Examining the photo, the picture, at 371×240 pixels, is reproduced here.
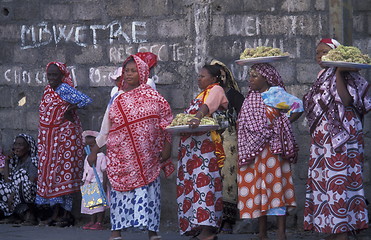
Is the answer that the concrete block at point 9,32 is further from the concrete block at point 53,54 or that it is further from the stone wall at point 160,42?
the concrete block at point 53,54

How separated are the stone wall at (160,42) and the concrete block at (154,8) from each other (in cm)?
1

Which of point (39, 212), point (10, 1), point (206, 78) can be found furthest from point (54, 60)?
point (206, 78)

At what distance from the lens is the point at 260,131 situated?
7.48 m

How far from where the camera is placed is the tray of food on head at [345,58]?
6996 millimetres

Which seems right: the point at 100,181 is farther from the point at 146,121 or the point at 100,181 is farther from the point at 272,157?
the point at 272,157

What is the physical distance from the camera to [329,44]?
732 centimetres

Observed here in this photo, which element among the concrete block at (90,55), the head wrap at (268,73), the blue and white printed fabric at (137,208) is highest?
the concrete block at (90,55)

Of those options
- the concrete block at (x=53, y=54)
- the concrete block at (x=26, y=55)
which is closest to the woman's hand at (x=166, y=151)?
the concrete block at (x=53, y=54)

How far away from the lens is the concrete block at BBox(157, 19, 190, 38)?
9.12 metres

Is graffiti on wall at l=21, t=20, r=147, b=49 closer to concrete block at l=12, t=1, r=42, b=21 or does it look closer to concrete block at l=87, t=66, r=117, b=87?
concrete block at l=12, t=1, r=42, b=21

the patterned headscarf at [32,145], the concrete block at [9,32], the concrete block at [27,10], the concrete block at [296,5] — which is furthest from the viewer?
the concrete block at [9,32]

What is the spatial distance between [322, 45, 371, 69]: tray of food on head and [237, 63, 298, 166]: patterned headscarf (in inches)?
29.2

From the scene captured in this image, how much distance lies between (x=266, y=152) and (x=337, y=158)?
0.67 meters

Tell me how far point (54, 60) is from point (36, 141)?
3.31 feet
